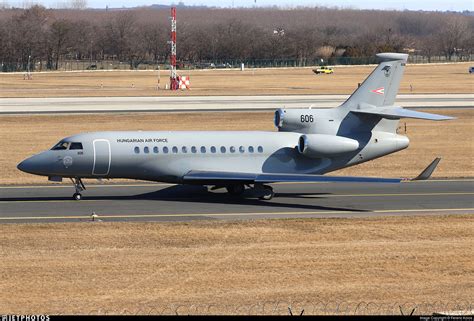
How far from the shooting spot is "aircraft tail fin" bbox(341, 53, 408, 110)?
4150 centimetres

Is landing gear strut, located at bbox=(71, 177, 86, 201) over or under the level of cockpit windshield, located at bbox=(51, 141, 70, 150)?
under

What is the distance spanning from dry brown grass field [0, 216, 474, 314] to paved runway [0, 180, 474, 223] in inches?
72.0

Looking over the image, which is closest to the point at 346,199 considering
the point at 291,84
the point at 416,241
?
the point at 416,241

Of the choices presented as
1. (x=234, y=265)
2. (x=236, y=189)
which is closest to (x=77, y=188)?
(x=236, y=189)

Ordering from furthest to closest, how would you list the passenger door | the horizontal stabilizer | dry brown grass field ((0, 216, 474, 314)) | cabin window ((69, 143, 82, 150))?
1. the horizontal stabilizer
2. cabin window ((69, 143, 82, 150))
3. the passenger door
4. dry brown grass field ((0, 216, 474, 314))

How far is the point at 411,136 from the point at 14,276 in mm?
42046

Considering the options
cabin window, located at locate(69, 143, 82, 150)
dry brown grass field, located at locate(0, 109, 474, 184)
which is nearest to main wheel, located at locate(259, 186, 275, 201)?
cabin window, located at locate(69, 143, 82, 150)

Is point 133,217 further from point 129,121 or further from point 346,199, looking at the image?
point 129,121

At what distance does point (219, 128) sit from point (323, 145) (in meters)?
26.7

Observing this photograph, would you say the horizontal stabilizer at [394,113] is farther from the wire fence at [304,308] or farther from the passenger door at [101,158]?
the wire fence at [304,308]

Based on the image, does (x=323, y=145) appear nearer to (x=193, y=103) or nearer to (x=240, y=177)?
(x=240, y=177)

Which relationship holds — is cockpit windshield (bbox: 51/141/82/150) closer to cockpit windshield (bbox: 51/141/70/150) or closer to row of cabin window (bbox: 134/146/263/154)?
cockpit windshield (bbox: 51/141/70/150)

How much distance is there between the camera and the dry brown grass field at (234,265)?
23547mm

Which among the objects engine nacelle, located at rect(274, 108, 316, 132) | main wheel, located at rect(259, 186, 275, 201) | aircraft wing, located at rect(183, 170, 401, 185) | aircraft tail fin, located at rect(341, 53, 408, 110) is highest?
aircraft tail fin, located at rect(341, 53, 408, 110)
